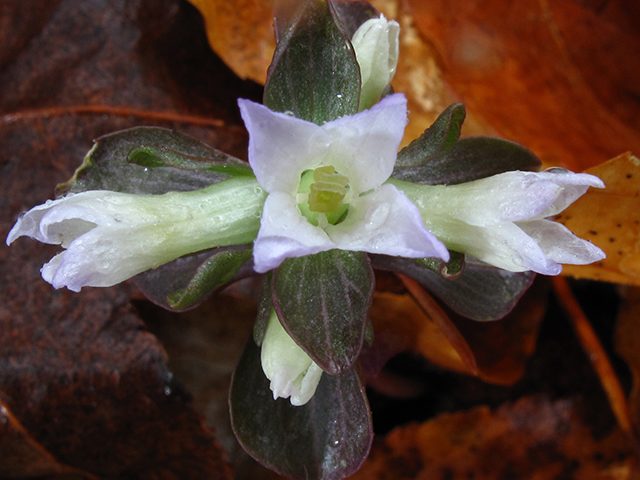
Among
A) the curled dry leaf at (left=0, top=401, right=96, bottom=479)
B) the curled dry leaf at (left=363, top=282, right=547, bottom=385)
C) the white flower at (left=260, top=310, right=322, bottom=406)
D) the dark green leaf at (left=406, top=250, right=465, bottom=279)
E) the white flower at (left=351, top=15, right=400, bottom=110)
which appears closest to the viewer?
the dark green leaf at (left=406, top=250, right=465, bottom=279)

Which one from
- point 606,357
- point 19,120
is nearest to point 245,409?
point 19,120

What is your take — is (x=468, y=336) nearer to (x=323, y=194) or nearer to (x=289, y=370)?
(x=289, y=370)

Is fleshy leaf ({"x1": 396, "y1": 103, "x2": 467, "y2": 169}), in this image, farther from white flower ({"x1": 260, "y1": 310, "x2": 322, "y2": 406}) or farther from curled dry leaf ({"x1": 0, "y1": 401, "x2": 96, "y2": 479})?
curled dry leaf ({"x1": 0, "y1": 401, "x2": 96, "y2": 479})

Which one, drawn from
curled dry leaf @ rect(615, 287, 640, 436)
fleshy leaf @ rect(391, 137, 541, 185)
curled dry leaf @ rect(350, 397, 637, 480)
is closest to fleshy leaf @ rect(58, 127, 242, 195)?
fleshy leaf @ rect(391, 137, 541, 185)

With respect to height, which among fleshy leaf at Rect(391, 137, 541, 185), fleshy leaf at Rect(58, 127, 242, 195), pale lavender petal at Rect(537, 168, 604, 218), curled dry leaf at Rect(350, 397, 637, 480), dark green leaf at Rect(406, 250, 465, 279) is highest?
pale lavender petal at Rect(537, 168, 604, 218)

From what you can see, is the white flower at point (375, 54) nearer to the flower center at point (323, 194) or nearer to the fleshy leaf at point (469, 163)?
the fleshy leaf at point (469, 163)

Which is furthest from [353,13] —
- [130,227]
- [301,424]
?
[301,424]
